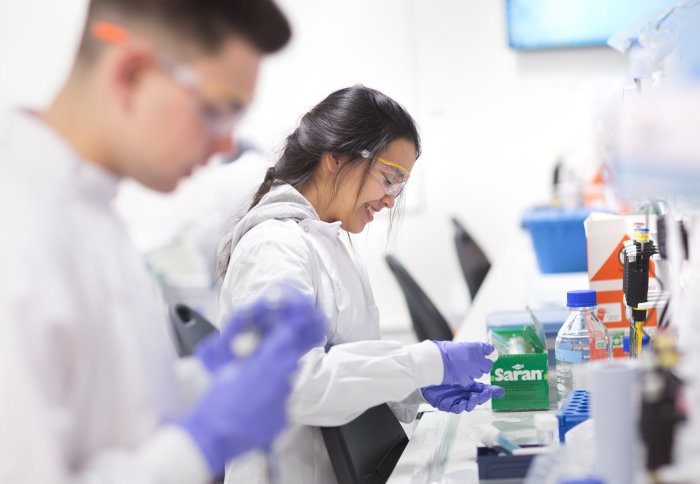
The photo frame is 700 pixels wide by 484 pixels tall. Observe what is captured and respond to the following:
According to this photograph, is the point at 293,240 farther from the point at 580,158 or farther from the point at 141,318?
the point at 580,158

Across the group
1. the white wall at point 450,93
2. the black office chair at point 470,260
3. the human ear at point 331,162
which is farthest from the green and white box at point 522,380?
the white wall at point 450,93

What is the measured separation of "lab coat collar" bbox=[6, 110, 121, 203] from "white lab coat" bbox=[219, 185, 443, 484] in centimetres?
55

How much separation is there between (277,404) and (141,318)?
218mm

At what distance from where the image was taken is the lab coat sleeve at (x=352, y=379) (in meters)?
1.36

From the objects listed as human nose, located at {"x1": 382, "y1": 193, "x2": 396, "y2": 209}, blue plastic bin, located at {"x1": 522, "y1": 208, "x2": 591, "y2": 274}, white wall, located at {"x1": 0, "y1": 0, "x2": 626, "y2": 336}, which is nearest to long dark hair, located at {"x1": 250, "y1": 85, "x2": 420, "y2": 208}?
human nose, located at {"x1": 382, "y1": 193, "x2": 396, "y2": 209}

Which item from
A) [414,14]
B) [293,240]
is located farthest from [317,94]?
[293,240]

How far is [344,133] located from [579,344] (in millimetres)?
676

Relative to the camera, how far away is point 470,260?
135 inches

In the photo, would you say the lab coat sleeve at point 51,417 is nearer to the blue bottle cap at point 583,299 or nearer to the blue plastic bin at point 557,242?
the blue bottle cap at point 583,299

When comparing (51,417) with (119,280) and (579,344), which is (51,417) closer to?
(119,280)

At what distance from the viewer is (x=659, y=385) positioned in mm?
801

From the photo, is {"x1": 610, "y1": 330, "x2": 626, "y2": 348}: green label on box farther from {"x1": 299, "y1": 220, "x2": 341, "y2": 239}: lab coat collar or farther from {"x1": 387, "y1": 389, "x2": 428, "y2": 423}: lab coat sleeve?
{"x1": 299, "y1": 220, "x2": 341, "y2": 239}: lab coat collar

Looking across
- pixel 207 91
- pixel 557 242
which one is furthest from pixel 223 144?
pixel 557 242

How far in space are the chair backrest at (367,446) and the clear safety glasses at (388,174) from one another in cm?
49
